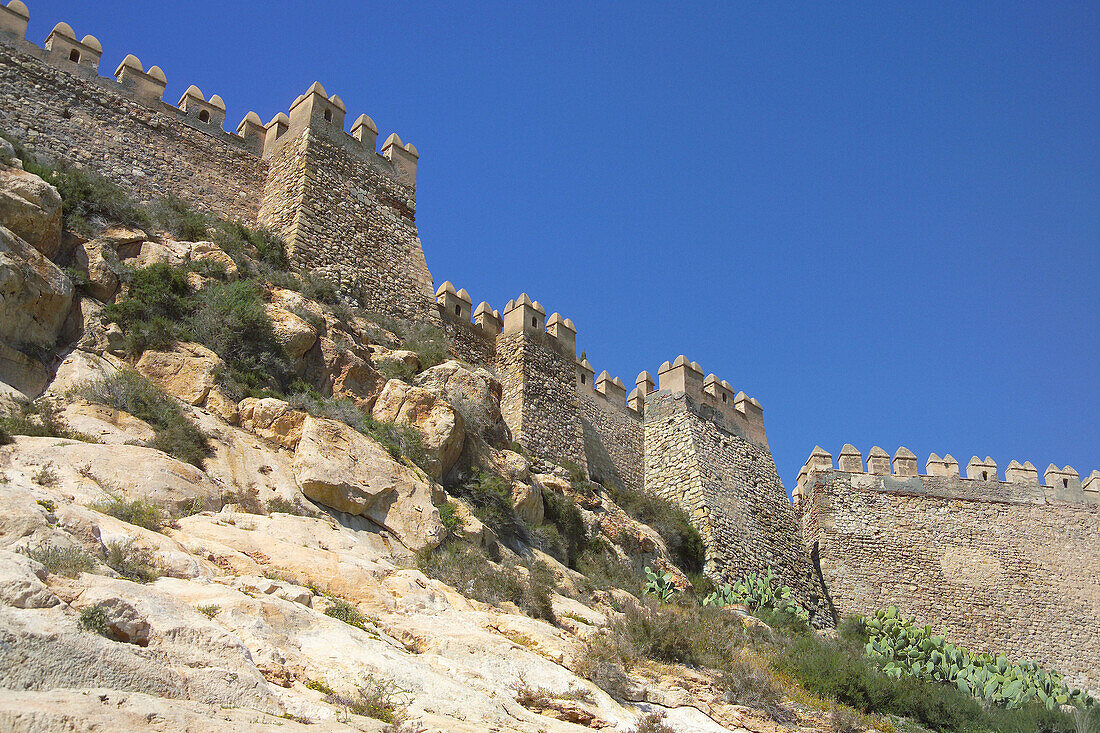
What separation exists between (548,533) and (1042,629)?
16.3 meters

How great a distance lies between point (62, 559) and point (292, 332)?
8.27 m

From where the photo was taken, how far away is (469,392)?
16.2 meters

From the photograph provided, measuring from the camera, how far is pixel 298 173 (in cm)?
1875

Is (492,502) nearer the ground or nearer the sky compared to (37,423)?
nearer the sky

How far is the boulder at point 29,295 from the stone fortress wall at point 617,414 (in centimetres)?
471

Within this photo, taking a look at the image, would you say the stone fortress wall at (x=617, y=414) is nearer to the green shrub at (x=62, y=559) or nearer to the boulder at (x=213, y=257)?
the boulder at (x=213, y=257)

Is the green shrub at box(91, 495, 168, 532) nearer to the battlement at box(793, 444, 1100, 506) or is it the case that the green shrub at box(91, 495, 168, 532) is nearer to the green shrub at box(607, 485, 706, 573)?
the green shrub at box(607, 485, 706, 573)

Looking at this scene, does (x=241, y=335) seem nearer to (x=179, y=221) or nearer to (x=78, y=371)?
(x=78, y=371)

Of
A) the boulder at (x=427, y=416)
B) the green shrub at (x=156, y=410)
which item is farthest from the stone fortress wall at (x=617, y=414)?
the green shrub at (x=156, y=410)

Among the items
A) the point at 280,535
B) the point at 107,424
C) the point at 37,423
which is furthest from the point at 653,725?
the point at 37,423

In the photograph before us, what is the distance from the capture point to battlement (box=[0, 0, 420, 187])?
55.3ft

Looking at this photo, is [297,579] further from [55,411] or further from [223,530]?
[55,411]

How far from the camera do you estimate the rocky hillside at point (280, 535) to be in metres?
5.95

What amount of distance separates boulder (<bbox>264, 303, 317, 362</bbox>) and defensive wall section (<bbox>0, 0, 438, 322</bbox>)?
3.12 metres
